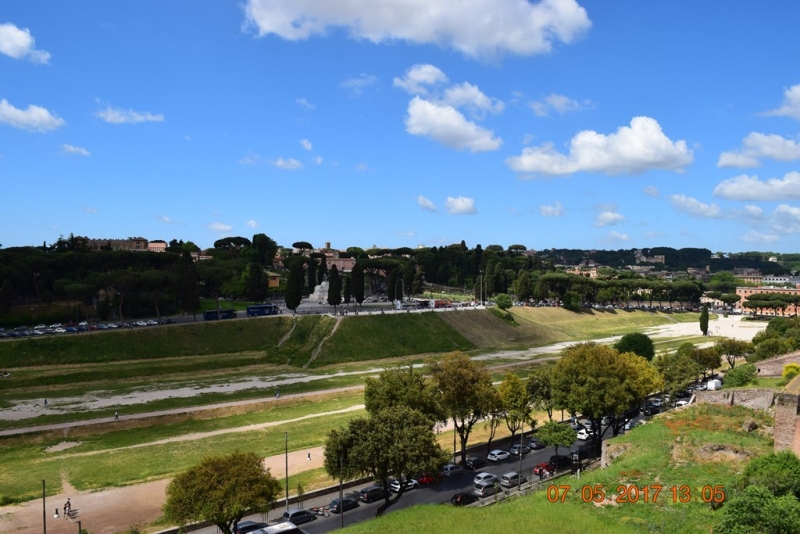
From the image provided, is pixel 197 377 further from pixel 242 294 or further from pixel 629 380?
pixel 629 380

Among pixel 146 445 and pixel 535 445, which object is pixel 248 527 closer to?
pixel 146 445

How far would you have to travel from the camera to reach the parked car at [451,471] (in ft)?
110

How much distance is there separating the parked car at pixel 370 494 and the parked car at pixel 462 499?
162 inches

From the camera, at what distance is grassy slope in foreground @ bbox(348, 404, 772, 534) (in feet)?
63.6

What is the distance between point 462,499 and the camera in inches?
1129

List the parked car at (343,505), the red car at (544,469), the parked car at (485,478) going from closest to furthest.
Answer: the parked car at (343,505) → the parked car at (485,478) → the red car at (544,469)

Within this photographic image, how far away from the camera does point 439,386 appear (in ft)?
117

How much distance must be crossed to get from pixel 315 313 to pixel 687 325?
285 ft

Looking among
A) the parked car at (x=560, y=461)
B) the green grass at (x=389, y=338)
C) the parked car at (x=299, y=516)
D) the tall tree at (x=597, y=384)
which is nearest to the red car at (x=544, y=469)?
Answer: the parked car at (x=560, y=461)

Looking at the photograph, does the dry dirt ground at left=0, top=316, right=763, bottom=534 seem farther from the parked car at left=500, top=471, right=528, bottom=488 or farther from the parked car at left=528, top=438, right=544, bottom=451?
the parked car at left=528, top=438, right=544, bottom=451

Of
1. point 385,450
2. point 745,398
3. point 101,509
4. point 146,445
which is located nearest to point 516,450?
point 745,398

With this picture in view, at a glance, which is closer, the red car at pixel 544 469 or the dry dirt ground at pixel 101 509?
the dry dirt ground at pixel 101 509

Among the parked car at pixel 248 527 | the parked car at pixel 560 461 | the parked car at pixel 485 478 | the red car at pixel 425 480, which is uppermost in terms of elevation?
the parked car at pixel 485 478
